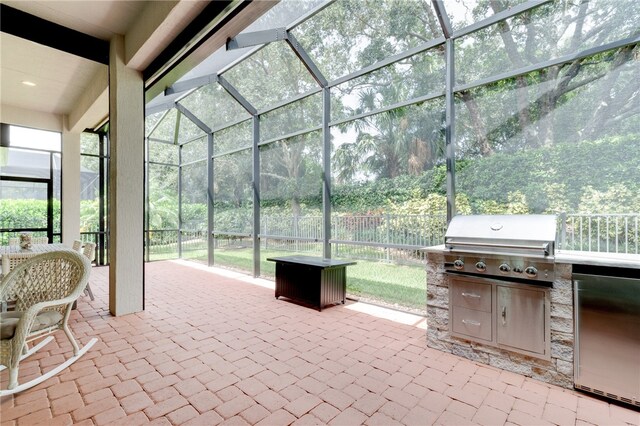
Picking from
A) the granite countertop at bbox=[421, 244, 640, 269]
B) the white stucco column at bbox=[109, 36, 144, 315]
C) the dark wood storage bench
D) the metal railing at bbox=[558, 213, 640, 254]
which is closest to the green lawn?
the dark wood storage bench

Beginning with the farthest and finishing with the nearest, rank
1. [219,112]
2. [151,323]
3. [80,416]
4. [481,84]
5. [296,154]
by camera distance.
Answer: [219,112] < [296,154] < [151,323] < [481,84] < [80,416]

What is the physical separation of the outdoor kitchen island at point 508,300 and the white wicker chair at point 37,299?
10.3 feet

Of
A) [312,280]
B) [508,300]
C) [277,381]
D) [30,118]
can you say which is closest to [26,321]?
[277,381]

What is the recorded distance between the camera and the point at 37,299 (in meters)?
2.55

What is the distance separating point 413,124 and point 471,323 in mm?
2431

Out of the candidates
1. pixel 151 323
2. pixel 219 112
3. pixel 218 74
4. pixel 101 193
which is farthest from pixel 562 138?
pixel 101 193

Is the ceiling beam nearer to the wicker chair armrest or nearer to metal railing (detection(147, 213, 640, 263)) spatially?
the wicker chair armrest

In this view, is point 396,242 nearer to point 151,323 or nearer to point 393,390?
point 393,390

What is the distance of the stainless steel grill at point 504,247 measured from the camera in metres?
2.44

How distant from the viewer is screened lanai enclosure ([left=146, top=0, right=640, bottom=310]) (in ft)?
9.09

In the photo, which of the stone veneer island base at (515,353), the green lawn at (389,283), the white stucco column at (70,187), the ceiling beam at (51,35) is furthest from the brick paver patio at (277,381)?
the white stucco column at (70,187)

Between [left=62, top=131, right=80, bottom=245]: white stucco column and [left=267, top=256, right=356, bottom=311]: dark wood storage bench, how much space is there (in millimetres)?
5265

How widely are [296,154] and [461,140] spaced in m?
2.81

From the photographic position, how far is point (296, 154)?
18.1ft
